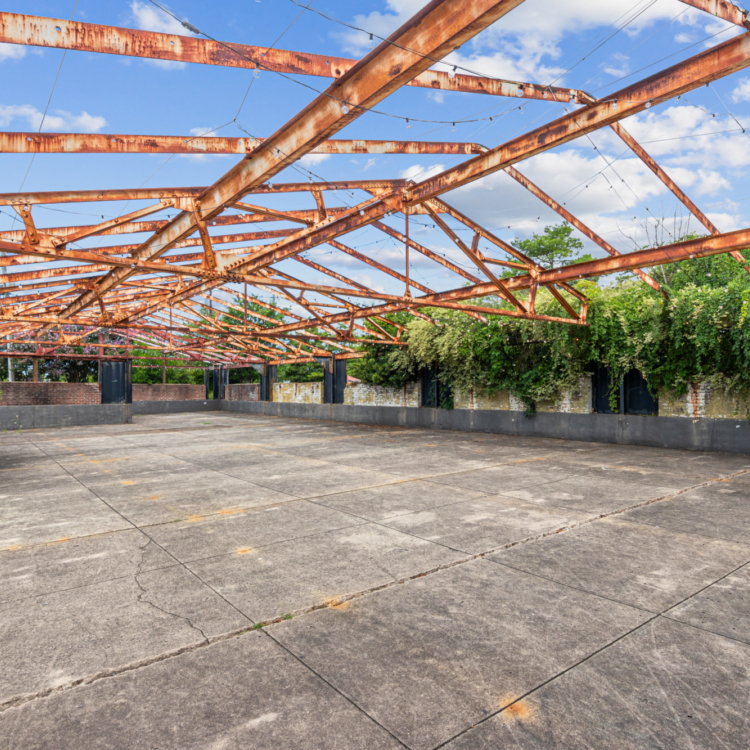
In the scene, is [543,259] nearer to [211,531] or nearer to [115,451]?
[115,451]

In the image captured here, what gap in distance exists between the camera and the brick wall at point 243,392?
3016 centimetres

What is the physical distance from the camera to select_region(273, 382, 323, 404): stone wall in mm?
24609

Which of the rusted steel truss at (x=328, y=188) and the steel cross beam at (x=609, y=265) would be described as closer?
the rusted steel truss at (x=328, y=188)

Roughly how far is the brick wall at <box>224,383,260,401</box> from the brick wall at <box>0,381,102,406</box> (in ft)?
25.0

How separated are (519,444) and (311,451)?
5234 mm

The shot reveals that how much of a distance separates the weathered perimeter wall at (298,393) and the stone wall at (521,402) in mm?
8986

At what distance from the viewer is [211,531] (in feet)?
16.5

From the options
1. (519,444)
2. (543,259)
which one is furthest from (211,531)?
(543,259)

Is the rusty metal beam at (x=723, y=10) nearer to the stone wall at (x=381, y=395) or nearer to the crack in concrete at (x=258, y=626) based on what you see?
the crack in concrete at (x=258, y=626)

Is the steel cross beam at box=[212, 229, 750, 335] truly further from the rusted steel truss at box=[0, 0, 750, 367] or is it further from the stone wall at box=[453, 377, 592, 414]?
the stone wall at box=[453, 377, 592, 414]

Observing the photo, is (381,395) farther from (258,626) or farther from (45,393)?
(45,393)

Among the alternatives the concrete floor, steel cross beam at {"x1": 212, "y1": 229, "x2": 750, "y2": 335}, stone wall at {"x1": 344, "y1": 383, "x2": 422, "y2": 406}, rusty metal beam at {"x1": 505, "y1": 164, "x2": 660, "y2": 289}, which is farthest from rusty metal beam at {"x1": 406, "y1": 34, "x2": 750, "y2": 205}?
stone wall at {"x1": 344, "y1": 383, "x2": 422, "y2": 406}

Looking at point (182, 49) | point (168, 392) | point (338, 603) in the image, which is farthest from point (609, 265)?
point (168, 392)

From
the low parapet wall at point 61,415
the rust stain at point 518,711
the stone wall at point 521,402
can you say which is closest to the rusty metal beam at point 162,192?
the rust stain at point 518,711
